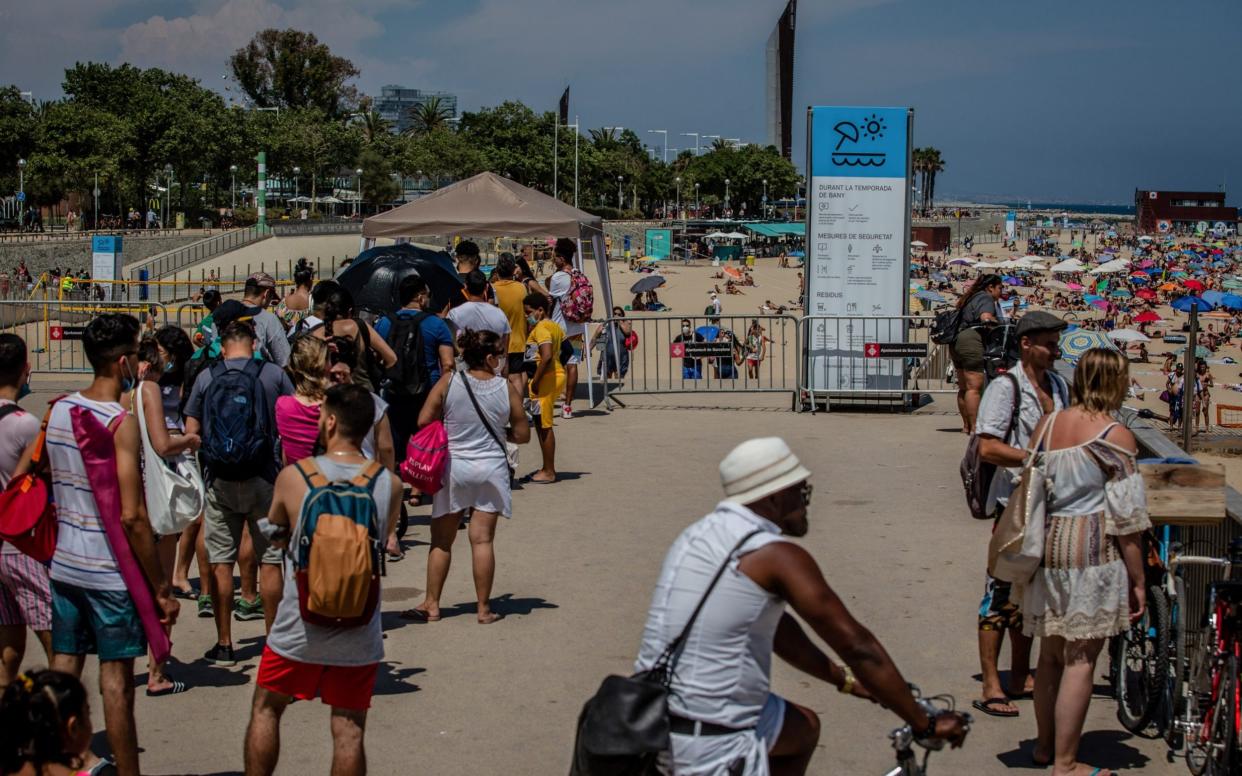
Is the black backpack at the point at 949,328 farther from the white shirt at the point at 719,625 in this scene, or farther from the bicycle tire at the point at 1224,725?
the white shirt at the point at 719,625

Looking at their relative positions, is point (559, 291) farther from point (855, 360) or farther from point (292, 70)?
point (292, 70)

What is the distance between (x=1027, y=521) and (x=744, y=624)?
2.17 m

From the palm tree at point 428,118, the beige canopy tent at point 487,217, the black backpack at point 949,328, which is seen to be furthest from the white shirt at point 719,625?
the palm tree at point 428,118

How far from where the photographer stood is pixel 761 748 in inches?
136

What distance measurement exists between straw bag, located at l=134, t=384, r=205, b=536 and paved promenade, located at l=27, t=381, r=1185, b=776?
0.79 meters

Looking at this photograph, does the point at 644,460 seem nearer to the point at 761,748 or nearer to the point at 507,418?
the point at 507,418

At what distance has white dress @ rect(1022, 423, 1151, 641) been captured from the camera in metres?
5.05

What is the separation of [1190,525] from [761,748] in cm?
345

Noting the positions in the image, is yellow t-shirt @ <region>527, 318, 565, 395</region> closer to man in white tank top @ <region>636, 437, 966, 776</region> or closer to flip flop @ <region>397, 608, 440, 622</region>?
flip flop @ <region>397, 608, 440, 622</region>

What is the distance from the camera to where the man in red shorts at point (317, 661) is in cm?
450

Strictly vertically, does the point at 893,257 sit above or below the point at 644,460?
above

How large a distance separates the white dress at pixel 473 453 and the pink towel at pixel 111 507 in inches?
103

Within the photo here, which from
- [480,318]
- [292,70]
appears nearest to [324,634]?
[480,318]

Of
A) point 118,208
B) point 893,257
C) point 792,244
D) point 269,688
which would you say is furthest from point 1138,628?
point 792,244
